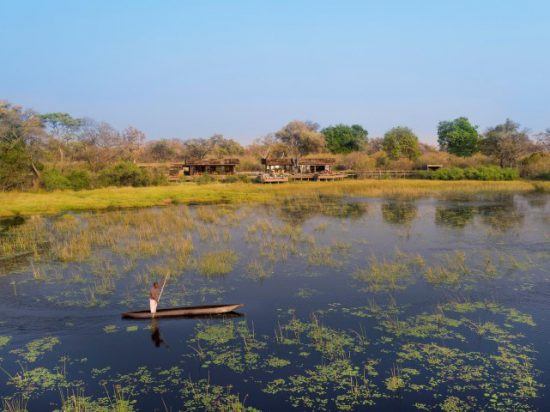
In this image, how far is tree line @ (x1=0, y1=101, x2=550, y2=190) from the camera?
166 ft

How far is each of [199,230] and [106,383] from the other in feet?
59.1

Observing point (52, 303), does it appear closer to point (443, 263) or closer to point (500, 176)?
point (443, 263)

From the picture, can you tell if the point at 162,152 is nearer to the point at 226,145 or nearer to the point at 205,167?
the point at 226,145

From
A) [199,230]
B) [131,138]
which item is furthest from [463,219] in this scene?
[131,138]

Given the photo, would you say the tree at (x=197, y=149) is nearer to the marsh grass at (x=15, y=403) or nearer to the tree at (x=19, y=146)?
the tree at (x=19, y=146)

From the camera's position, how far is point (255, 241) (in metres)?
24.9

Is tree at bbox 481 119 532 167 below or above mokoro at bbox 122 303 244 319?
above

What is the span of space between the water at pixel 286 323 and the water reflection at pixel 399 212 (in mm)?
Answer: 4881

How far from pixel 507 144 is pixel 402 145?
20.7 meters

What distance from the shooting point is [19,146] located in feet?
166

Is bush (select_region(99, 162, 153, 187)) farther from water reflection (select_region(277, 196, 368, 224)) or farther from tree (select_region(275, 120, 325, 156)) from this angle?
tree (select_region(275, 120, 325, 156))

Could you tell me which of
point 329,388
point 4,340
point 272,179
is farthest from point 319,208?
point 329,388

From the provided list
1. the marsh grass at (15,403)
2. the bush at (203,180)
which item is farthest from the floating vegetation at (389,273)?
the bush at (203,180)

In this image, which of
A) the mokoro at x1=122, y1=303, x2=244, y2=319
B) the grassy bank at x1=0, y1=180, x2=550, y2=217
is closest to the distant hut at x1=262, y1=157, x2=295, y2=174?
the grassy bank at x1=0, y1=180, x2=550, y2=217
